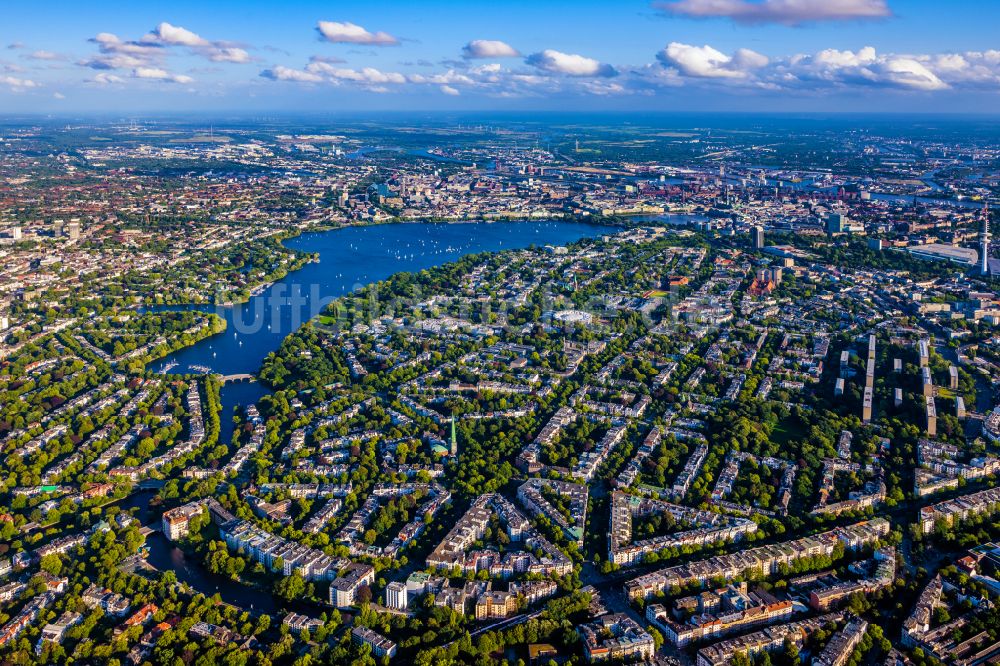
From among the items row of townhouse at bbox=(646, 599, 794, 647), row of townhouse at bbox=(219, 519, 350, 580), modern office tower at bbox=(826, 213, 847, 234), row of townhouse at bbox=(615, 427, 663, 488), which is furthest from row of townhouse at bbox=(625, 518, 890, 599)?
modern office tower at bbox=(826, 213, 847, 234)

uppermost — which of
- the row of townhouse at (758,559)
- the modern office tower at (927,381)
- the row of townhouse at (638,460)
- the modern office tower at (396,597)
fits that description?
the modern office tower at (927,381)

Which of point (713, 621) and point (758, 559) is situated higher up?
point (758, 559)

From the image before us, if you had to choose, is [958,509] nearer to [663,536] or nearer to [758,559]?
[758,559]

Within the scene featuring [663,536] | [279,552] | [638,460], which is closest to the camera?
[279,552]

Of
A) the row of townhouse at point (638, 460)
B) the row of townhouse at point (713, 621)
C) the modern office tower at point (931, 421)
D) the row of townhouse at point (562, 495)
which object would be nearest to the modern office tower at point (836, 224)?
the modern office tower at point (931, 421)

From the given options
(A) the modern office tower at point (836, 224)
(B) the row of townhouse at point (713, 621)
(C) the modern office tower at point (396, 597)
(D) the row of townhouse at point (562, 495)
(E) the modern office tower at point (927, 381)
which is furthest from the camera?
(A) the modern office tower at point (836, 224)

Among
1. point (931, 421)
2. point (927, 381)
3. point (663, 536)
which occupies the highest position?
point (927, 381)

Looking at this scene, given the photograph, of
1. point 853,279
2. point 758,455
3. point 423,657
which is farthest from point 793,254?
point 423,657

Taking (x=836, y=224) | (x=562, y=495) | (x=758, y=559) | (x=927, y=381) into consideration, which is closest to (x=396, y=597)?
(x=562, y=495)

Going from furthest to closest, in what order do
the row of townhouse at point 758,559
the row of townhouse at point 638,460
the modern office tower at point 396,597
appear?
the row of townhouse at point 638,460 → the row of townhouse at point 758,559 → the modern office tower at point 396,597

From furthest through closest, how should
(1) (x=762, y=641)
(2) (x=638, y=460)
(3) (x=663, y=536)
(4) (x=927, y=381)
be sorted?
(4) (x=927, y=381) < (2) (x=638, y=460) < (3) (x=663, y=536) < (1) (x=762, y=641)

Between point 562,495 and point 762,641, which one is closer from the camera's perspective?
point 762,641

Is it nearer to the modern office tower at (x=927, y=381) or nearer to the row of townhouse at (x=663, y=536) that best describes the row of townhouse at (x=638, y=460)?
the row of townhouse at (x=663, y=536)
